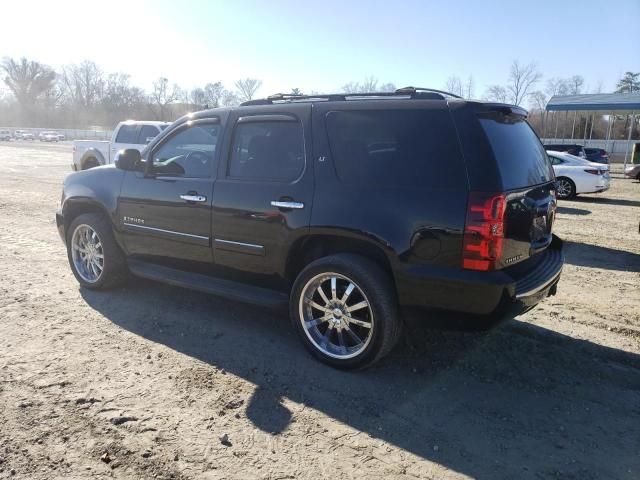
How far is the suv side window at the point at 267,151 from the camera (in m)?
4.03

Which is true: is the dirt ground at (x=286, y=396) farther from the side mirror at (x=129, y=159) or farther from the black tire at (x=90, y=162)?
the black tire at (x=90, y=162)

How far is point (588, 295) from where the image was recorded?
18.7 feet

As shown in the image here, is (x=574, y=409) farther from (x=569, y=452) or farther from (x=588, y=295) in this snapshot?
(x=588, y=295)

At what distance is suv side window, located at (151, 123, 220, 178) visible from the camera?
15.0 ft

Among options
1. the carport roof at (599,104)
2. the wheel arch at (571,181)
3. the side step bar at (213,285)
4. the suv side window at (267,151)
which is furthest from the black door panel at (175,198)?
the carport roof at (599,104)

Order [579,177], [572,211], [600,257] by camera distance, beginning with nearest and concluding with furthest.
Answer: [600,257], [572,211], [579,177]

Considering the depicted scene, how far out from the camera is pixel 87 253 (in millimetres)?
5508

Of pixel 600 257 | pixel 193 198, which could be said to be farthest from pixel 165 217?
pixel 600 257

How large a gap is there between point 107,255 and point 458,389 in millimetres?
3743

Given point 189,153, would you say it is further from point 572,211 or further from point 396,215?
point 572,211

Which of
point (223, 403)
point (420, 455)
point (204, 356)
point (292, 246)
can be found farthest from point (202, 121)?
point (420, 455)

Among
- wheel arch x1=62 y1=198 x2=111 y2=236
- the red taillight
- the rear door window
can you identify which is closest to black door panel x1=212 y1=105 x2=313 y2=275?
the red taillight

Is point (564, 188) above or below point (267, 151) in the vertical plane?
below

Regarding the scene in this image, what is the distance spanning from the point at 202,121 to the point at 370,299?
2363 millimetres
